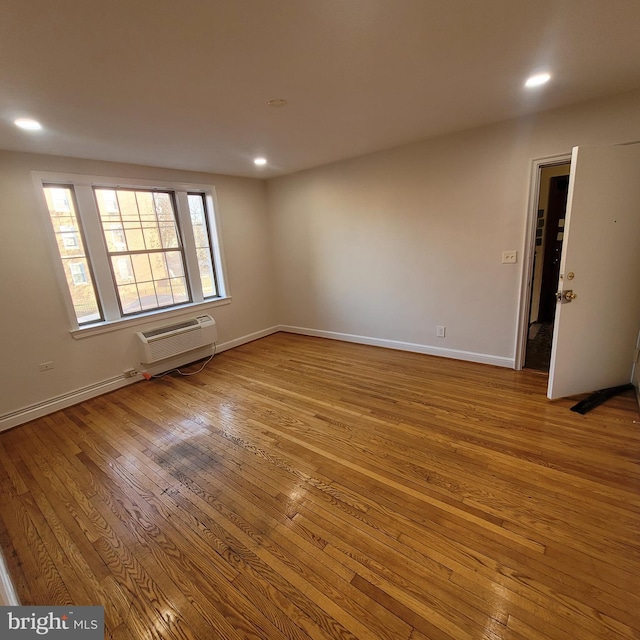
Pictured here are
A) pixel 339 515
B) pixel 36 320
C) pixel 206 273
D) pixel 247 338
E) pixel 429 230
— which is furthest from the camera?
pixel 247 338

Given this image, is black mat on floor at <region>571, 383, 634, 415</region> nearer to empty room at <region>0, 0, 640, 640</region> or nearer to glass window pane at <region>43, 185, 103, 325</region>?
empty room at <region>0, 0, 640, 640</region>

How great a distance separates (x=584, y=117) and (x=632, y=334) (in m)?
1.88

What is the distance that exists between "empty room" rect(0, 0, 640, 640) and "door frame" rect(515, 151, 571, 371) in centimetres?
3

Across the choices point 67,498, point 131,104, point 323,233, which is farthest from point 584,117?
point 67,498

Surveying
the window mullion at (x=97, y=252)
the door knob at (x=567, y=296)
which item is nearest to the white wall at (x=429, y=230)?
the door knob at (x=567, y=296)

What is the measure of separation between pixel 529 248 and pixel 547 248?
2.25 m

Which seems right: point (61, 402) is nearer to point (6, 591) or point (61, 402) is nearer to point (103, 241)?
point (103, 241)

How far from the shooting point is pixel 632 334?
2.69 m

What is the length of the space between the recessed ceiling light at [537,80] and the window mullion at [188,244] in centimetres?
366

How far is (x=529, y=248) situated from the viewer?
120 inches

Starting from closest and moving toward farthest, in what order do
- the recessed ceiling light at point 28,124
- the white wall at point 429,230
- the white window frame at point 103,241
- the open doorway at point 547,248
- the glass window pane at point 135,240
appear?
the recessed ceiling light at point 28,124 → the white wall at point 429,230 → the white window frame at point 103,241 → the glass window pane at point 135,240 → the open doorway at point 547,248

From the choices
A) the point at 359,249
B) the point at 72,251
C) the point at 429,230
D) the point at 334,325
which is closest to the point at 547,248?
the point at 429,230

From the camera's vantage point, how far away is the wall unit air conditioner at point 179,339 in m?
3.65

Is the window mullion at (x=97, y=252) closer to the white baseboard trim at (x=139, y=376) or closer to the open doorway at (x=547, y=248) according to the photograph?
the white baseboard trim at (x=139, y=376)
